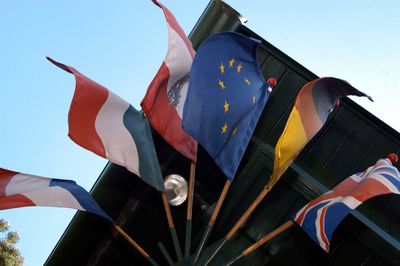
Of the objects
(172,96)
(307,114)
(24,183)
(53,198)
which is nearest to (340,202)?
(307,114)

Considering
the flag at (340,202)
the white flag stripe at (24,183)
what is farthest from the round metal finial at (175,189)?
the flag at (340,202)

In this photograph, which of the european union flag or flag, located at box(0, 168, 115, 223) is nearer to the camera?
the european union flag

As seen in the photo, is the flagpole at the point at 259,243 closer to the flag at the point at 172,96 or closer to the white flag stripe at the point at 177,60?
the flag at the point at 172,96

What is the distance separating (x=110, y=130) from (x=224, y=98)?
112 cm

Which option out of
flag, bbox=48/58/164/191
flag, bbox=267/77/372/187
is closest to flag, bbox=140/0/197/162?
flag, bbox=48/58/164/191

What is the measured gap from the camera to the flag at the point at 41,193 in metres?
3.89

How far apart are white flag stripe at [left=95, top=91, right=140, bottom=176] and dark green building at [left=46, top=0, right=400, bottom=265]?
0.90 metres

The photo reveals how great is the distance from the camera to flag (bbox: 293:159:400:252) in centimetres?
347

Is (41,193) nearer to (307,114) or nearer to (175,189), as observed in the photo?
(175,189)

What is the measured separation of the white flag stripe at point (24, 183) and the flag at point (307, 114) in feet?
6.82

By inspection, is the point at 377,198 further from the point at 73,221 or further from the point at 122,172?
the point at 73,221

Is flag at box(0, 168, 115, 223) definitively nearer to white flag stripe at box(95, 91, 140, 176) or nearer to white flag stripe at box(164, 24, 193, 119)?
white flag stripe at box(95, 91, 140, 176)

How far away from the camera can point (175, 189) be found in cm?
473

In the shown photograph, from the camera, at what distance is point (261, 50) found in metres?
5.75
